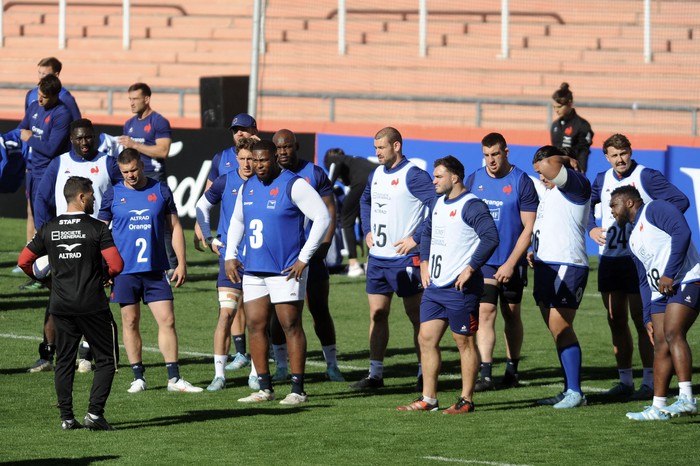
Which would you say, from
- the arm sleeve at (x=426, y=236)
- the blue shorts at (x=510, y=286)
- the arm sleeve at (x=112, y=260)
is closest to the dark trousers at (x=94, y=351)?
the arm sleeve at (x=112, y=260)

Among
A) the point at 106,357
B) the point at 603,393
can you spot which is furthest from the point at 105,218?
the point at 603,393

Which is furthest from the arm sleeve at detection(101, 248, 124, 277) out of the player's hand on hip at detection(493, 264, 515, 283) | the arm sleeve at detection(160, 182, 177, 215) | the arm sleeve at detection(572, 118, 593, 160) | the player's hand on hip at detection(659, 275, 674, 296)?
the arm sleeve at detection(572, 118, 593, 160)

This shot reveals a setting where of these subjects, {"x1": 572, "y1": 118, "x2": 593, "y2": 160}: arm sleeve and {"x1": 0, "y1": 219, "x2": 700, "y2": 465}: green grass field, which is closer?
{"x1": 0, "y1": 219, "x2": 700, "y2": 465}: green grass field

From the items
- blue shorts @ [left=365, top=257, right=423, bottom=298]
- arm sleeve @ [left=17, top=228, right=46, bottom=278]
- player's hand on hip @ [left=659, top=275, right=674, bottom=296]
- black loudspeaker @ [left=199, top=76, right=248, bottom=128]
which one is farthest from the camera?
black loudspeaker @ [left=199, top=76, right=248, bottom=128]

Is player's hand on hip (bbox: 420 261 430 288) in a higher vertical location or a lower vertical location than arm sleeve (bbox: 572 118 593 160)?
lower

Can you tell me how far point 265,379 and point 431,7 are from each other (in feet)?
68.7

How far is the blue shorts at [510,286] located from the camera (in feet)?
39.7

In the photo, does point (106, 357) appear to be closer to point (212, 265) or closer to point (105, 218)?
point (105, 218)

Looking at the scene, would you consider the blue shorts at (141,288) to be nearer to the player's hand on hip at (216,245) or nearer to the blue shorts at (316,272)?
the player's hand on hip at (216,245)

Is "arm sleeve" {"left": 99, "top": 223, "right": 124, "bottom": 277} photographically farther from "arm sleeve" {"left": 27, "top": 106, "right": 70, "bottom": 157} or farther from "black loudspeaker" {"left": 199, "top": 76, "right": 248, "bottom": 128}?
"black loudspeaker" {"left": 199, "top": 76, "right": 248, "bottom": 128}

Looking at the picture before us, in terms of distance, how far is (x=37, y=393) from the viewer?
1174cm

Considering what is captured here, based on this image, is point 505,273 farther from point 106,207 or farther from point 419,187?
point 106,207

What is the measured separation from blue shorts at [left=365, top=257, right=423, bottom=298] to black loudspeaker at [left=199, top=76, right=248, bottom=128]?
1097 cm

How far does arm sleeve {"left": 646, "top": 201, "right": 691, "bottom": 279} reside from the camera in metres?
10.4
